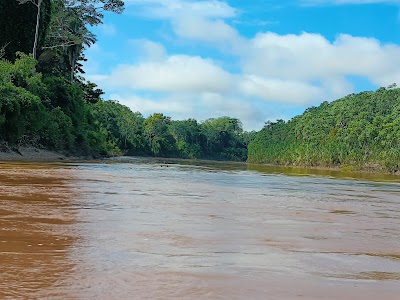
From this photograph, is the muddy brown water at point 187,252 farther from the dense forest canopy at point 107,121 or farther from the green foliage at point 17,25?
the green foliage at point 17,25

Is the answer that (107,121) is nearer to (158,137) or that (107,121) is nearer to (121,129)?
(121,129)

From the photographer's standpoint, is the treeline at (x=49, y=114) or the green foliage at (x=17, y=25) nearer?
the treeline at (x=49, y=114)

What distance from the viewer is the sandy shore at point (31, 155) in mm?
29750

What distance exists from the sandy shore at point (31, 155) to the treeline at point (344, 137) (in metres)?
51.8

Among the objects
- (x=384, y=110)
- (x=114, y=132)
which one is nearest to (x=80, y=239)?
(x=114, y=132)

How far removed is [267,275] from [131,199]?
649cm

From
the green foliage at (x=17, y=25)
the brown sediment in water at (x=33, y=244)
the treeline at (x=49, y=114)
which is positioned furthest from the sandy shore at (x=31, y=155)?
the brown sediment in water at (x=33, y=244)

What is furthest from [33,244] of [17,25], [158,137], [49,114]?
[158,137]

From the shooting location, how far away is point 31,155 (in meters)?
33.4

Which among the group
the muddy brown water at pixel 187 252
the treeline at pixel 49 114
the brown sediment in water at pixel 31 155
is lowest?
the muddy brown water at pixel 187 252

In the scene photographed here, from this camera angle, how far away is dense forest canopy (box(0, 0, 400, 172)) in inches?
1328

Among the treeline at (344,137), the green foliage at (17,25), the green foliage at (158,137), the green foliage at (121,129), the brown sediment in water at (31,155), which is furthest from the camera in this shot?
the green foliage at (158,137)

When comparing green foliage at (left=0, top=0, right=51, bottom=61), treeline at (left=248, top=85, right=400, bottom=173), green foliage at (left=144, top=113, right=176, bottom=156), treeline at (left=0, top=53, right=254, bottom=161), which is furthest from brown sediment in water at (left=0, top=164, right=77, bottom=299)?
green foliage at (left=144, top=113, right=176, bottom=156)

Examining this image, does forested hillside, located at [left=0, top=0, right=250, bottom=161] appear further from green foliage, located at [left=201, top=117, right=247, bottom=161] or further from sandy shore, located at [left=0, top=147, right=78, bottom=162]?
green foliage, located at [left=201, top=117, right=247, bottom=161]
